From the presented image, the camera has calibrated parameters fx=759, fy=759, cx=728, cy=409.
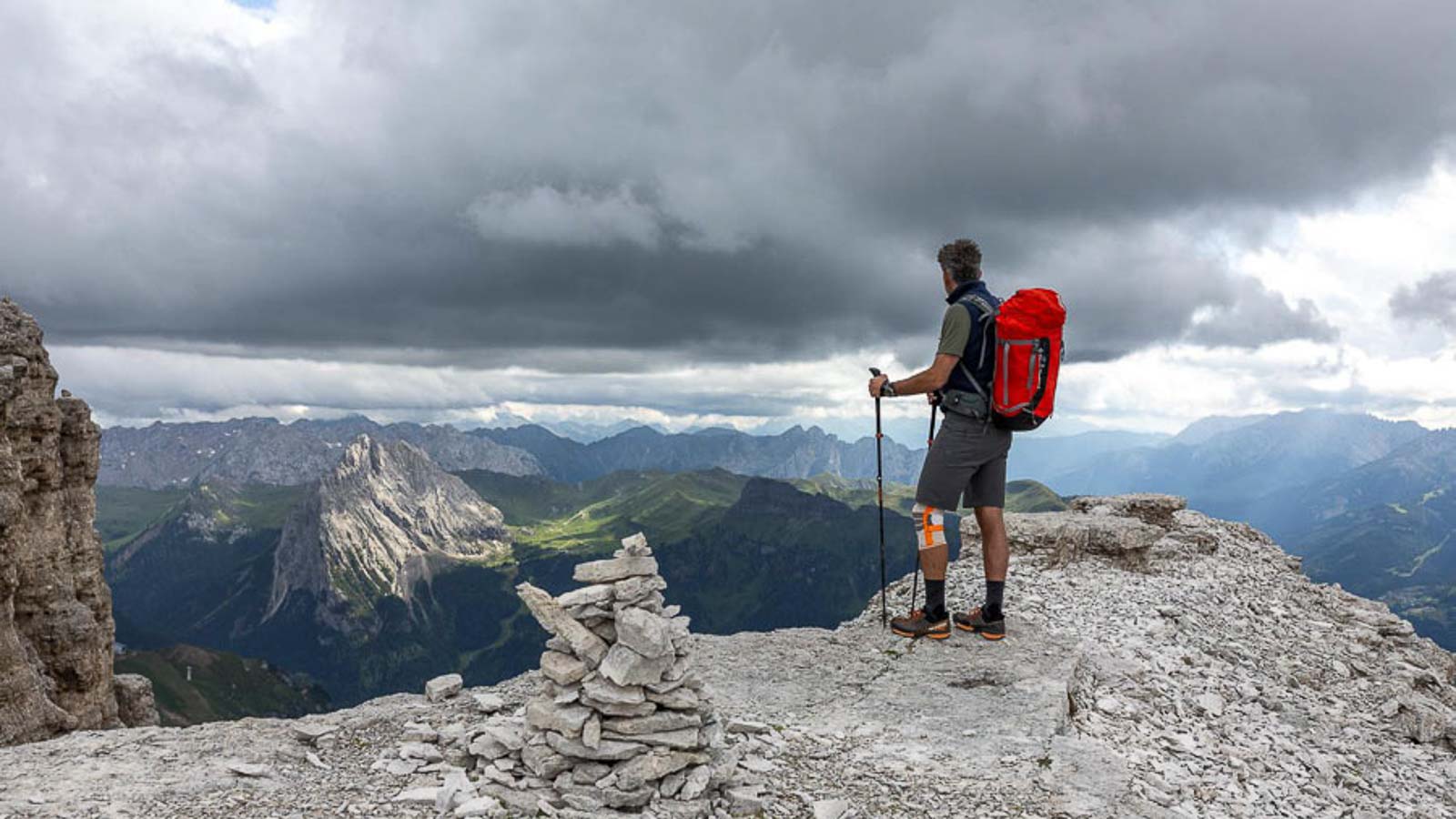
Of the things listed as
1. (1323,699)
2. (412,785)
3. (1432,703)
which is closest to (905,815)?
(412,785)

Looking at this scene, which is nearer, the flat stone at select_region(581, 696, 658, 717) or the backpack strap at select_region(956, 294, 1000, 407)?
the flat stone at select_region(581, 696, 658, 717)

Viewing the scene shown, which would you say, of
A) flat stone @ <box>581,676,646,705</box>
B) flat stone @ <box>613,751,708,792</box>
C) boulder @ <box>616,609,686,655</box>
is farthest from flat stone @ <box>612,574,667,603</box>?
flat stone @ <box>613,751,708,792</box>

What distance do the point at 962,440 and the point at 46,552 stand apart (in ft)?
174

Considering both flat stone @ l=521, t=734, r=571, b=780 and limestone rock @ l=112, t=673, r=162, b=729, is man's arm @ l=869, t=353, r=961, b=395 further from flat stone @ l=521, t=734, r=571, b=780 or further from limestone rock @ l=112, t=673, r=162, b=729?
limestone rock @ l=112, t=673, r=162, b=729

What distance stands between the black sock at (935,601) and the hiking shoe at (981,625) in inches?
24.0

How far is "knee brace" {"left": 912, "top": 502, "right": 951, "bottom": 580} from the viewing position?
1375 cm

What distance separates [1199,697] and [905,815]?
7725mm

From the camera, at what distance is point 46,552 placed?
43406 mm

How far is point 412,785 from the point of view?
8.91 metres

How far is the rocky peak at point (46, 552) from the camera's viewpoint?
39.3m

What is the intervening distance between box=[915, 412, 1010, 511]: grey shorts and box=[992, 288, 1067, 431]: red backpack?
58cm

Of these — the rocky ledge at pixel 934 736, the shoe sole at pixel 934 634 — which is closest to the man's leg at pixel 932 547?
the shoe sole at pixel 934 634

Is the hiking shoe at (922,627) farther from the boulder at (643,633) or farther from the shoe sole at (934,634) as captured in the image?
the boulder at (643,633)

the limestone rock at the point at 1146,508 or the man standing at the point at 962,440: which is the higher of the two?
the man standing at the point at 962,440
